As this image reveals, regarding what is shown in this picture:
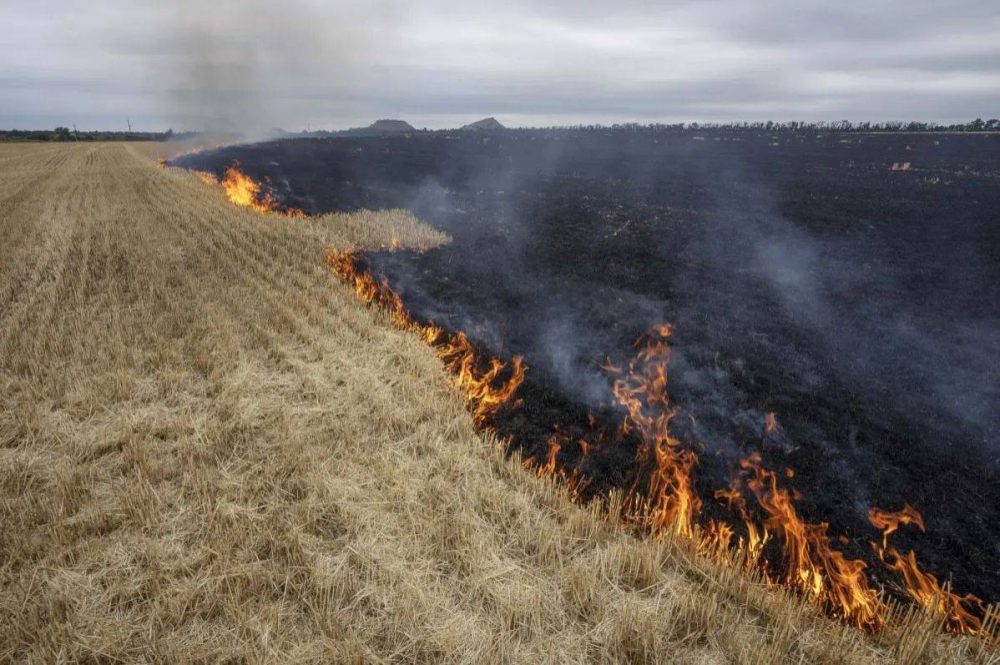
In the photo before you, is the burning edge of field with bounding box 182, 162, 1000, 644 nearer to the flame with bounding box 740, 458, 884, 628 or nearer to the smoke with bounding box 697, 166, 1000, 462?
the flame with bounding box 740, 458, 884, 628

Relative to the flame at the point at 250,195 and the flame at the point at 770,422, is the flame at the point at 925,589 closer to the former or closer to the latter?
the flame at the point at 770,422

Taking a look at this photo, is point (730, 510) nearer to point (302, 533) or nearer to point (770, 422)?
point (770, 422)

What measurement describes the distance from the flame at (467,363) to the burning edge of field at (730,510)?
0.02 metres

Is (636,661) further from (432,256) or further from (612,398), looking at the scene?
(432,256)

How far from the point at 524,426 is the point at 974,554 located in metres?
4.05

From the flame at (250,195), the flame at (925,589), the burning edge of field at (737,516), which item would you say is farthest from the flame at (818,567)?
the flame at (250,195)

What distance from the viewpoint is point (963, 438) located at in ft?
17.5

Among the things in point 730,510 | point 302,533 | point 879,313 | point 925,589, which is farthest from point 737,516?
point 879,313

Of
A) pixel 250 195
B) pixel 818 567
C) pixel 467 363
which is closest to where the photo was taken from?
pixel 818 567

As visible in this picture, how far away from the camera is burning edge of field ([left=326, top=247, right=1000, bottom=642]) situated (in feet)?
11.6

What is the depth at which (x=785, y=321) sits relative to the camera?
8.43 metres

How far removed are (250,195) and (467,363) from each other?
18323 millimetres

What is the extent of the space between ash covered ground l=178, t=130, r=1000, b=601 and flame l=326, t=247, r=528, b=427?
268 mm

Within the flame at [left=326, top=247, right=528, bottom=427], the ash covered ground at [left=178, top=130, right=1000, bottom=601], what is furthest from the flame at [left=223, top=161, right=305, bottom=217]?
the flame at [left=326, top=247, right=528, bottom=427]
